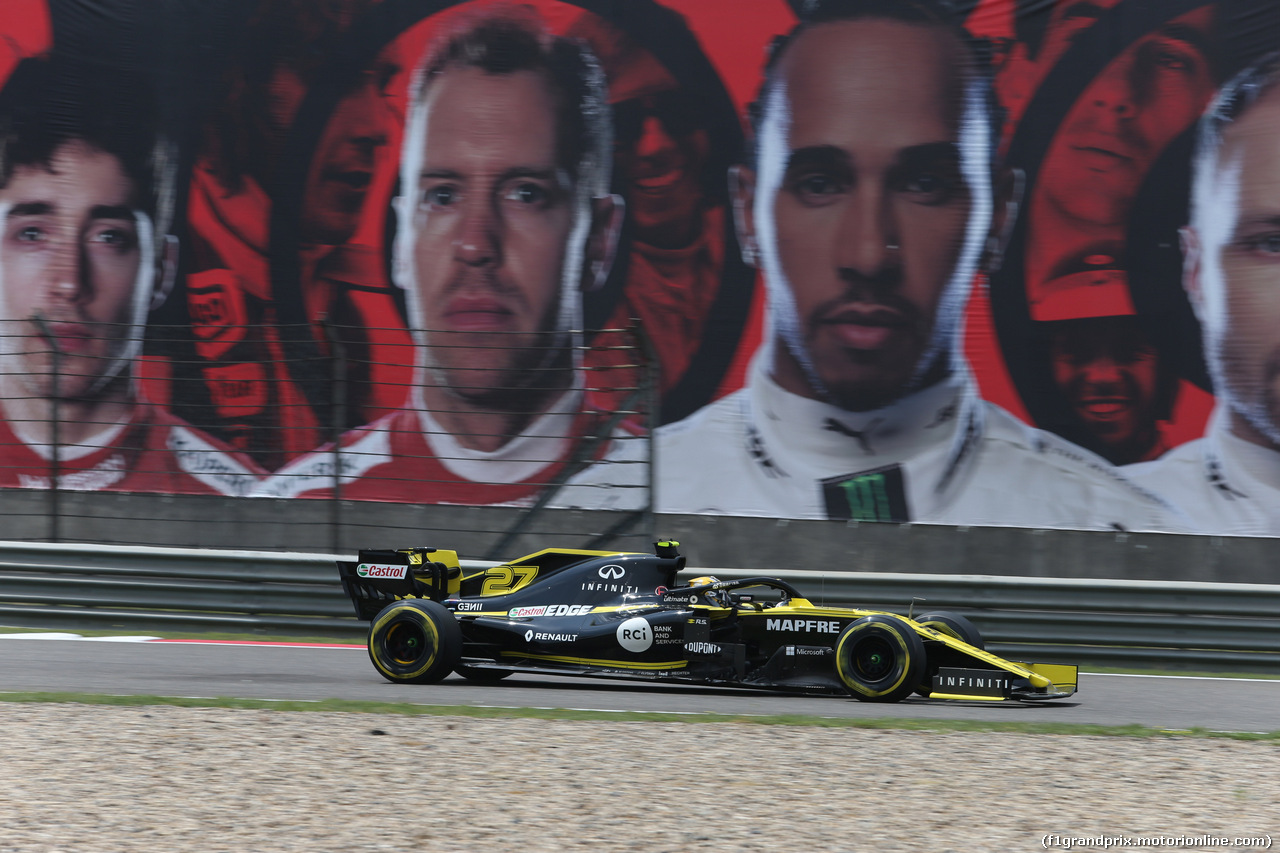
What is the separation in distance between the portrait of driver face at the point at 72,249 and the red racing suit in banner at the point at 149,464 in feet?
3.50

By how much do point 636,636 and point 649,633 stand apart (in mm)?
82

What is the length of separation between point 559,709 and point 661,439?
736 centimetres

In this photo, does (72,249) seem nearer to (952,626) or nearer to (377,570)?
(377,570)

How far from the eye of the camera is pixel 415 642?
8.70m

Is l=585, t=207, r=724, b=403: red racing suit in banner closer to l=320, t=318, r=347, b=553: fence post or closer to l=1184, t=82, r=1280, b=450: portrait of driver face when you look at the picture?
l=320, t=318, r=347, b=553: fence post

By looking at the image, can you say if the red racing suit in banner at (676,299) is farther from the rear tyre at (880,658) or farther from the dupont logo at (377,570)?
the rear tyre at (880,658)

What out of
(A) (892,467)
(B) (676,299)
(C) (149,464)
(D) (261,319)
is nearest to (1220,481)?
(A) (892,467)

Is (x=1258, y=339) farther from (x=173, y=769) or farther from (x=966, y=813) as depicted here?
(x=173, y=769)

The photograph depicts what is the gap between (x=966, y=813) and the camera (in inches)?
202

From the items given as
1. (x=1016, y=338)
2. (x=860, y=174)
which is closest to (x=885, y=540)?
(x=1016, y=338)

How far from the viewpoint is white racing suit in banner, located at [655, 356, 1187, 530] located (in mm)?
13656

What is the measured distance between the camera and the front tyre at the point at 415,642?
8547mm

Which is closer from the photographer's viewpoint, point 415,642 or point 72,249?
point 415,642

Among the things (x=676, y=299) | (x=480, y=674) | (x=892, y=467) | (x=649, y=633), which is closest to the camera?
(x=649, y=633)
